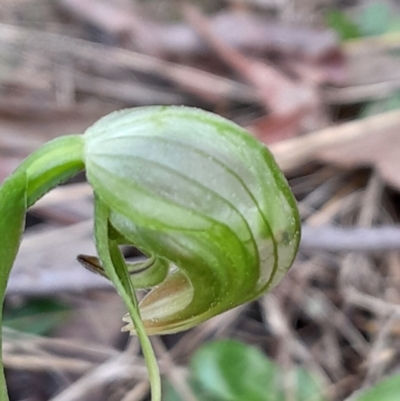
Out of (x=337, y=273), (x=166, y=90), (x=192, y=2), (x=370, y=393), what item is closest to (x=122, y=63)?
(x=166, y=90)

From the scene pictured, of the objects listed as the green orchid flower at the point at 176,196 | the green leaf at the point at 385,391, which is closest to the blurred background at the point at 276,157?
the green leaf at the point at 385,391

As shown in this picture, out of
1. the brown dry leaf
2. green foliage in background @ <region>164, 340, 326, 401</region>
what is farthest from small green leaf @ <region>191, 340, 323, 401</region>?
the brown dry leaf

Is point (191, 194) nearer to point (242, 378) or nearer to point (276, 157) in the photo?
point (242, 378)

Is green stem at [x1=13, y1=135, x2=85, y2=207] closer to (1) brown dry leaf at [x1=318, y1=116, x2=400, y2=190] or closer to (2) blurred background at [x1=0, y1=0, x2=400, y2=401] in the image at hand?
(2) blurred background at [x1=0, y1=0, x2=400, y2=401]

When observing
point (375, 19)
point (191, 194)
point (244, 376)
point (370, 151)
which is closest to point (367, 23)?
point (375, 19)

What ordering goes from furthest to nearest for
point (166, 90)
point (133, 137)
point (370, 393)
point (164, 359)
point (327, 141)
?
point (166, 90) → point (327, 141) → point (164, 359) → point (370, 393) → point (133, 137)

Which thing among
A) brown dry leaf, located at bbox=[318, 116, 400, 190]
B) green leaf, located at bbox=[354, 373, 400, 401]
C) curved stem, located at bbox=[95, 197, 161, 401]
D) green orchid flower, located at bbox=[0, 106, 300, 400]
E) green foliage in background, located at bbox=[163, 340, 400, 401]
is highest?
green orchid flower, located at bbox=[0, 106, 300, 400]

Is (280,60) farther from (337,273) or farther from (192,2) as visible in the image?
(337,273)
